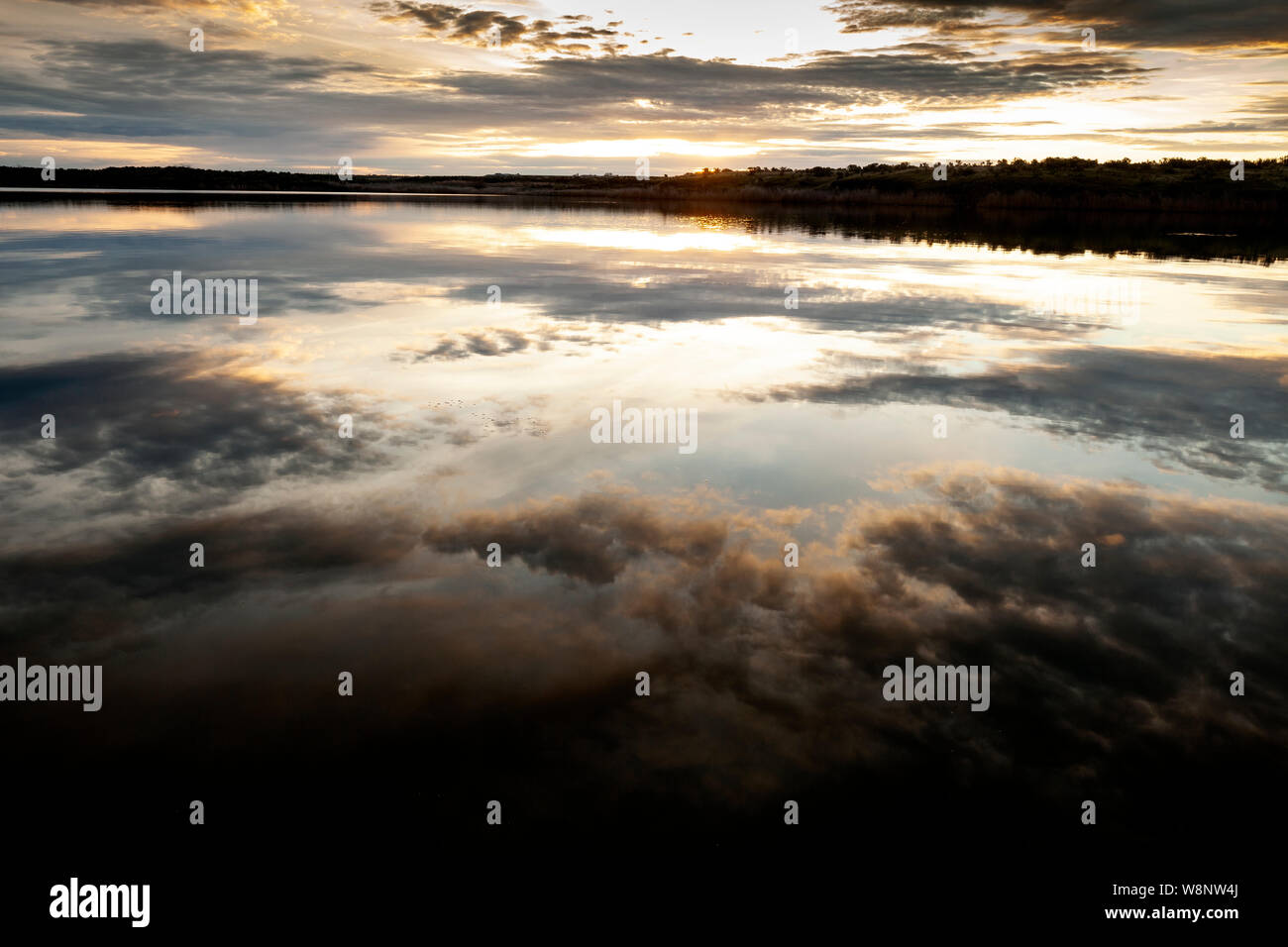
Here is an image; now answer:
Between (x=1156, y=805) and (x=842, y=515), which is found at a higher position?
(x=842, y=515)

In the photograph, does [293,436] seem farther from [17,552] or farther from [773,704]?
[773,704]

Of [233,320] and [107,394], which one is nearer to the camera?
[107,394]

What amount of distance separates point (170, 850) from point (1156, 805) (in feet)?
17.2

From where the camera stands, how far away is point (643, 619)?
19.7 ft

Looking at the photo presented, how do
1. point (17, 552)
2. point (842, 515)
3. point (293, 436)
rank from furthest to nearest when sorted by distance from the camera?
point (293, 436) < point (842, 515) < point (17, 552)

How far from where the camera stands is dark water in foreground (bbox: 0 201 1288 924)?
160 inches

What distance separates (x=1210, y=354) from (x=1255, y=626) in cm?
1207

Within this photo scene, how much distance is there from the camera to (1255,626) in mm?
6055

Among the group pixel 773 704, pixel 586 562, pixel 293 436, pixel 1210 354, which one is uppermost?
pixel 1210 354

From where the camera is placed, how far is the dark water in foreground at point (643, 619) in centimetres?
405
